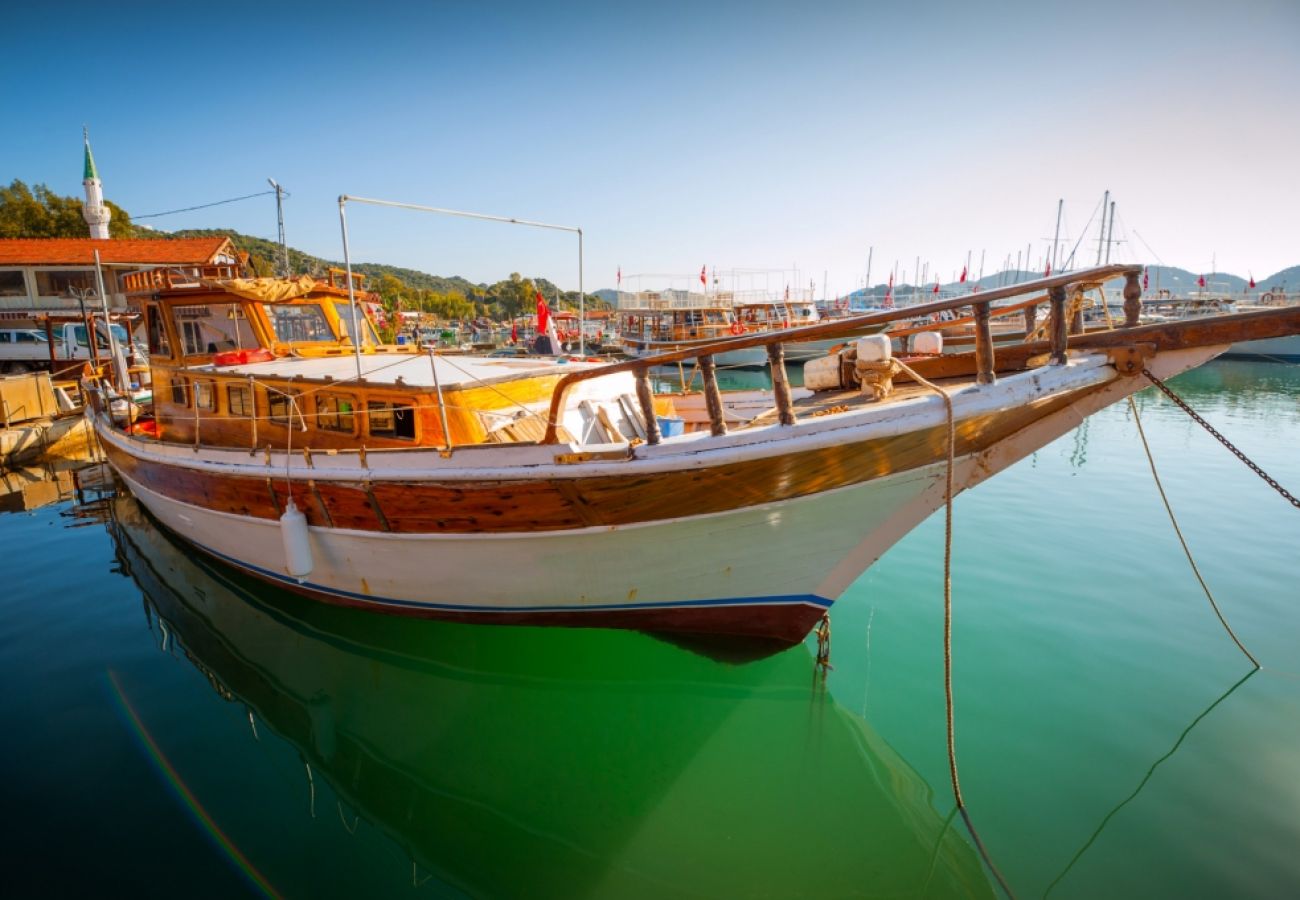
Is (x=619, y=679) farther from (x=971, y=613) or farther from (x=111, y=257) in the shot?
(x=111, y=257)

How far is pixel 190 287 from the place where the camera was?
6.96m

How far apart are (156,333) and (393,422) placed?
551 cm

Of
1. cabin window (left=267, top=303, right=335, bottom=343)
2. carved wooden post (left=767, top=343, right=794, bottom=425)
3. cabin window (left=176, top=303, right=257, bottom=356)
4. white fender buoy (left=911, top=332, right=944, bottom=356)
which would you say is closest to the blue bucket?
carved wooden post (left=767, top=343, right=794, bottom=425)

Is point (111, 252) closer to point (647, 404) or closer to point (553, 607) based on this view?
point (553, 607)

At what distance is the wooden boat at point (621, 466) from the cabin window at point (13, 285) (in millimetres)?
33902

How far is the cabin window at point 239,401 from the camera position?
639 cm

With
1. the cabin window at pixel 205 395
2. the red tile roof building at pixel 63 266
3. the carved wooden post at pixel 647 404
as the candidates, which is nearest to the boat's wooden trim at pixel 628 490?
the carved wooden post at pixel 647 404

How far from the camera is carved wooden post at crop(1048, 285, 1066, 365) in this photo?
3643mm

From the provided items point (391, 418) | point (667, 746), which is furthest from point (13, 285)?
point (667, 746)

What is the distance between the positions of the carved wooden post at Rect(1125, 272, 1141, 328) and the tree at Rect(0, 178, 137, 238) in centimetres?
5000

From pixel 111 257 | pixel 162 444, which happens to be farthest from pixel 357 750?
pixel 111 257

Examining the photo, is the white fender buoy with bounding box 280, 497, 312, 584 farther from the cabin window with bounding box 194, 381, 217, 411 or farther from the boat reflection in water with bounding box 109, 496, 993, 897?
the cabin window with bounding box 194, 381, 217, 411

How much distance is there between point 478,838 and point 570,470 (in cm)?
241

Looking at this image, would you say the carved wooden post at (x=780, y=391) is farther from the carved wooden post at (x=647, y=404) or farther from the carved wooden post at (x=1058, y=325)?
the carved wooden post at (x=1058, y=325)
